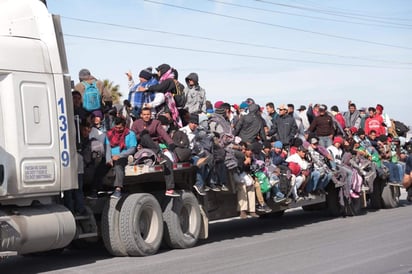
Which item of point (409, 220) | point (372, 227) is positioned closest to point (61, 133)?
point (372, 227)

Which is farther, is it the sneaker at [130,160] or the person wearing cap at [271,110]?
the person wearing cap at [271,110]

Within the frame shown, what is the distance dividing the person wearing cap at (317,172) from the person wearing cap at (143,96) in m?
4.73

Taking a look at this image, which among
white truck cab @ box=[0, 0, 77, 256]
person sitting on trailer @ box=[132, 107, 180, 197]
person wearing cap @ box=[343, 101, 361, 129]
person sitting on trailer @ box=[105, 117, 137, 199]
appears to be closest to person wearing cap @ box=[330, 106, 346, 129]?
person wearing cap @ box=[343, 101, 361, 129]

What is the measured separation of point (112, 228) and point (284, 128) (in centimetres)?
797

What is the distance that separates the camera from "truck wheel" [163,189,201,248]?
43.3 ft

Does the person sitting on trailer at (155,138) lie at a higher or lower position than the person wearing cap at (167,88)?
lower

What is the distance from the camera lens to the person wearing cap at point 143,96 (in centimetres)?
1474

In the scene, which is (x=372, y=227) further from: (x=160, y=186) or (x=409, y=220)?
(x=160, y=186)

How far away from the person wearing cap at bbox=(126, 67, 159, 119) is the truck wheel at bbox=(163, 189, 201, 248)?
195 centimetres

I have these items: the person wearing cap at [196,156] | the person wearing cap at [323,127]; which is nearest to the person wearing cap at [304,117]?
the person wearing cap at [323,127]

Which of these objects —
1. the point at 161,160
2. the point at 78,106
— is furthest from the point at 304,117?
the point at 78,106

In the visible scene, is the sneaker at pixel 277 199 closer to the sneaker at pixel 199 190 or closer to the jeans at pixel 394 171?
the sneaker at pixel 199 190

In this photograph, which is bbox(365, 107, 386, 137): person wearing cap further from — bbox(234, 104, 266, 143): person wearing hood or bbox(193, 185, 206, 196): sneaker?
bbox(193, 185, 206, 196): sneaker

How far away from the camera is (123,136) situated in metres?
13.0
